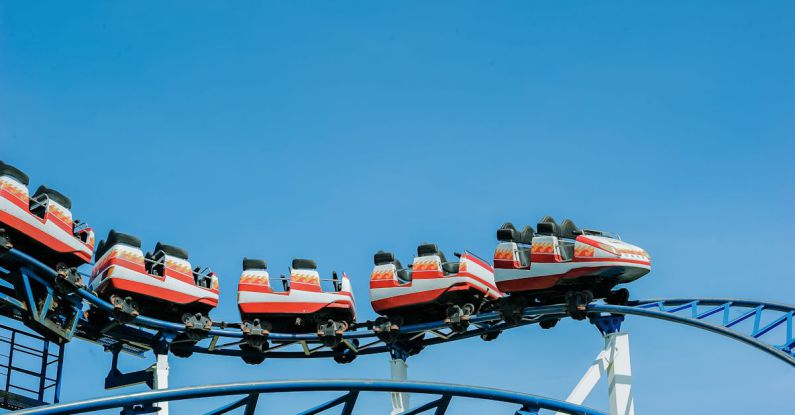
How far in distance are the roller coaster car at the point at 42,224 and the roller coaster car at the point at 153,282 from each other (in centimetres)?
72

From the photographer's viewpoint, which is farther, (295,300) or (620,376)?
(295,300)

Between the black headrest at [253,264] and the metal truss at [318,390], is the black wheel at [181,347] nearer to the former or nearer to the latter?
the black headrest at [253,264]

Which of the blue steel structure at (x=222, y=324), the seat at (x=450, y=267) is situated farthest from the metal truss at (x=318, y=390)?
the seat at (x=450, y=267)

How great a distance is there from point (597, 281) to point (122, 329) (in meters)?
Answer: 7.88

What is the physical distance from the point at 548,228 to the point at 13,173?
321 inches

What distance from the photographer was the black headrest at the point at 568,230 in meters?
18.7

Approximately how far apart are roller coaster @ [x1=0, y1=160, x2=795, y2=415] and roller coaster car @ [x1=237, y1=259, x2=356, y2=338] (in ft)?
0.12

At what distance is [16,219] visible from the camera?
1667 centimetres

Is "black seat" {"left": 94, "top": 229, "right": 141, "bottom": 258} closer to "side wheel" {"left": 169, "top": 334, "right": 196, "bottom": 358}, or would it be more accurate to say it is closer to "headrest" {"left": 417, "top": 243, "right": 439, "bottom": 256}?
"side wheel" {"left": 169, "top": 334, "right": 196, "bottom": 358}

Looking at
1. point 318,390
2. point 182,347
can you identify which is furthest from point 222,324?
point 318,390

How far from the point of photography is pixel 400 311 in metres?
20.6

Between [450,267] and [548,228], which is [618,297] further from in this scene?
[450,267]

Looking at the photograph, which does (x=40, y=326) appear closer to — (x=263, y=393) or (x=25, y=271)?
(x=25, y=271)

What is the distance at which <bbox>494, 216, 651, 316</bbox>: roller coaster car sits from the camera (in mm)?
Result: 18031
